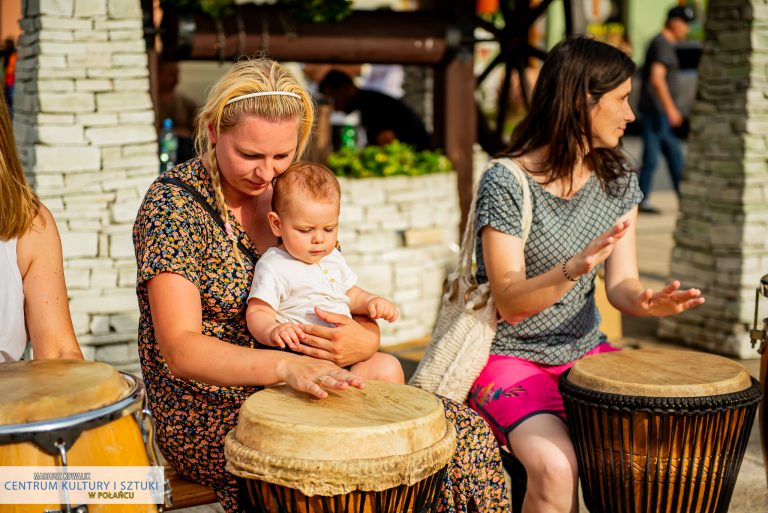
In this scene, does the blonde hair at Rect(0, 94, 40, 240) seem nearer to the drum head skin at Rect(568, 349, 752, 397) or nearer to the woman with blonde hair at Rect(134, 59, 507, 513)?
the woman with blonde hair at Rect(134, 59, 507, 513)

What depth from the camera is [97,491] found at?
1.83m

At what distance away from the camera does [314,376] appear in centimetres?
222

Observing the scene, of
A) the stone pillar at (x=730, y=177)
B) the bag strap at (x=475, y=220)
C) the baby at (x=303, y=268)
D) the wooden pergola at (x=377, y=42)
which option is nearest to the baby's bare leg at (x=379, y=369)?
the baby at (x=303, y=268)

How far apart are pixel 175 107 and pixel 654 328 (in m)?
3.32

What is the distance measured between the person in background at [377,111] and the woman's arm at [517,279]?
3.74 metres

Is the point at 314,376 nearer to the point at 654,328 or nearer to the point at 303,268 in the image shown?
the point at 303,268

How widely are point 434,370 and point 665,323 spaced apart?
2837 millimetres

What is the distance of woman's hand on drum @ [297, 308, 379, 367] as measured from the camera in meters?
2.39

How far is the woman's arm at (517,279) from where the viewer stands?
2742 millimetres

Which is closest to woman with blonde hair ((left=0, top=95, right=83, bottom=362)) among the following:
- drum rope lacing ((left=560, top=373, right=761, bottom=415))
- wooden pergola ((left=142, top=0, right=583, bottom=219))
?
drum rope lacing ((left=560, top=373, right=761, bottom=415))

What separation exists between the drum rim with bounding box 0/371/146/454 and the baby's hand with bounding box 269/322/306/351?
52 centimetres

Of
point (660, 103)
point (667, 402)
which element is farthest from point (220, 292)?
point (660, 103)

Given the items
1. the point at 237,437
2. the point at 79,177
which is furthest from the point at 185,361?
the point at 79,177

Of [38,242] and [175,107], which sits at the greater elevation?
[175,107]
